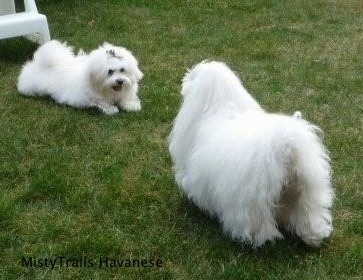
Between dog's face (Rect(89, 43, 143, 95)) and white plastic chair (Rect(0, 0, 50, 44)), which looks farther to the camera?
white plastic chair (Rect(0, 0, 50, 44))

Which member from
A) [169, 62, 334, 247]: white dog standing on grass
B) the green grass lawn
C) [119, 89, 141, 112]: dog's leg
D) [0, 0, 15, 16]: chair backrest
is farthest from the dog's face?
[0, 0, 15, 16]: chair backrest

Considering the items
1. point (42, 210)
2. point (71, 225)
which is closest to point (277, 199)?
point (71, 225)

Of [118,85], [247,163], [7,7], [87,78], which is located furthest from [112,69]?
[7,7]

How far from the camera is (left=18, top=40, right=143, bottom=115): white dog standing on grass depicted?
17.4 ft

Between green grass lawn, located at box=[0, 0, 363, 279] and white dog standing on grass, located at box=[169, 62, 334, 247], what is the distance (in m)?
0.20

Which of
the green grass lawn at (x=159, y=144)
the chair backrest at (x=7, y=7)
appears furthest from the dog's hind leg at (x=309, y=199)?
the chair backrest at (x=7, y=7)

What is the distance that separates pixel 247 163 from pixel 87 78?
9.09ft

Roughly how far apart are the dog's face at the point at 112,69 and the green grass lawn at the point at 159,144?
281mm

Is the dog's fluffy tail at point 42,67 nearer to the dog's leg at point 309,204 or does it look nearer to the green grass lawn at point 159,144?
the green grass lawn at point 159,144

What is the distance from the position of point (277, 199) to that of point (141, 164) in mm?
1609

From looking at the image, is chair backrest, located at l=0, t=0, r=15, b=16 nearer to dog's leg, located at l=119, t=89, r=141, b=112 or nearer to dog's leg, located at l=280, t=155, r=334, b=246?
dog's leg, located at l=119, t=89, r=141, b=112

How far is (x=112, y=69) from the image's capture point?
527 centimetres

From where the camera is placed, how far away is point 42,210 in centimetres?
387

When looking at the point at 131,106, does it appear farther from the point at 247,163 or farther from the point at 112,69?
the point at 247,163
